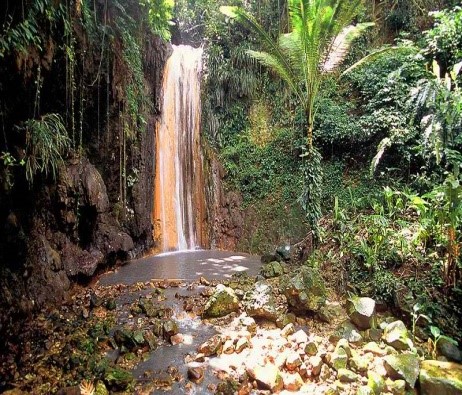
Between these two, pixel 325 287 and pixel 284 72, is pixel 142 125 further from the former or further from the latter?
pixel 325 287

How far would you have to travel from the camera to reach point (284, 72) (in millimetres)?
6730

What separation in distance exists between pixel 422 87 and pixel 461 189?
2.66 meters

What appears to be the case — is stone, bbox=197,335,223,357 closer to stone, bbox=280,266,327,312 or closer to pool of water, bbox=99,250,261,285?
stone, bbox=280,266,327,312

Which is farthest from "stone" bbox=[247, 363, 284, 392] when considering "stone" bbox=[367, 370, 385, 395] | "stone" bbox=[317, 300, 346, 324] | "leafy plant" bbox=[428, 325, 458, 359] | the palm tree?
the palm tree

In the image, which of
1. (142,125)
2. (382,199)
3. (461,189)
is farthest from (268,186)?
(461,189)

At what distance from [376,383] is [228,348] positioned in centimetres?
179

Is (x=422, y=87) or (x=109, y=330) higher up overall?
(x=422, y=87)

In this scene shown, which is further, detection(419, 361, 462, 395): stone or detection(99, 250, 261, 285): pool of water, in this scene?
detection(99, 250, 261, 285): pool of water

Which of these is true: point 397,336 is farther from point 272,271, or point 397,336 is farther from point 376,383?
point 272,271

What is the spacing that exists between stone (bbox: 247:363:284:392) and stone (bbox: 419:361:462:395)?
1601 millimetres

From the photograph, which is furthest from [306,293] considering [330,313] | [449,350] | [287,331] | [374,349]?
[449,350]

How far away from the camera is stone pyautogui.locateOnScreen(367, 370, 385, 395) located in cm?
353

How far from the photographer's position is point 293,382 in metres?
3.67

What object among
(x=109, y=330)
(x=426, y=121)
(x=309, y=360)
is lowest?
(x=309, y=360)
